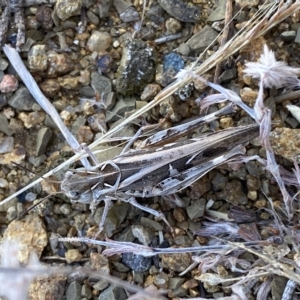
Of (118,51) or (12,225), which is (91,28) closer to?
(118,51)

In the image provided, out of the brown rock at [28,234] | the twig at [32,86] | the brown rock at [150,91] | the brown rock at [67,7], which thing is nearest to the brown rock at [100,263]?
the brown rock at [28,234]

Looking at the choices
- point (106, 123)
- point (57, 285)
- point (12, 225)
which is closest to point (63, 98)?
point (106, 123)

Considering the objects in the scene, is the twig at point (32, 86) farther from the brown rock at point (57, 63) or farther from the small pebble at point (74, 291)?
the small pebble at point (74, 291)

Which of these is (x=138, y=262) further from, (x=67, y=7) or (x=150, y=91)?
(x=67, y=7)

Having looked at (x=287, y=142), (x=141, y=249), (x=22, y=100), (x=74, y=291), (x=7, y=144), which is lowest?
(x=74, y=291)

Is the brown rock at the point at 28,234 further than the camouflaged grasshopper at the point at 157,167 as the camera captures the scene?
Yes

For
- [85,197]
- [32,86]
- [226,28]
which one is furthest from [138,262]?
[226,28]
